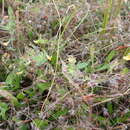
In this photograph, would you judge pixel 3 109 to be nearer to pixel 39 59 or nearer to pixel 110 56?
pixel 39 59

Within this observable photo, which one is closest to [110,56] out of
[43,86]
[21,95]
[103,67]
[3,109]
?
[103,67]

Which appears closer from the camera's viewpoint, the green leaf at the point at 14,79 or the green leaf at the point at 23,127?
the green leaf at the point at 23,127

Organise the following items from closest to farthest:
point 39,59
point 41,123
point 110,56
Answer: point 41,123 → point 39,59 → point 110,56

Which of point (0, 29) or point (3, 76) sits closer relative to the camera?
point (3, 76)

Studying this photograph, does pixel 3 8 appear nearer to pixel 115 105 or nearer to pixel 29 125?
pixel 29 125

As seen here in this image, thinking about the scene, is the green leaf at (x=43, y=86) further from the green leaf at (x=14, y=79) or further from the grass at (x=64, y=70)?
the green leaf at (x=14, y=79)

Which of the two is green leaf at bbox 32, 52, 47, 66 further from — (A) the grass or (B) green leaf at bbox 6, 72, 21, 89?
(B) green leaf at bbox 6, 72, 21, 89

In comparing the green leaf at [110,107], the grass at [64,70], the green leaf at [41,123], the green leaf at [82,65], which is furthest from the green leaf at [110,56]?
the green leaf at [41,123]

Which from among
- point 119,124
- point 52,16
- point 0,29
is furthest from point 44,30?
point 119,124
